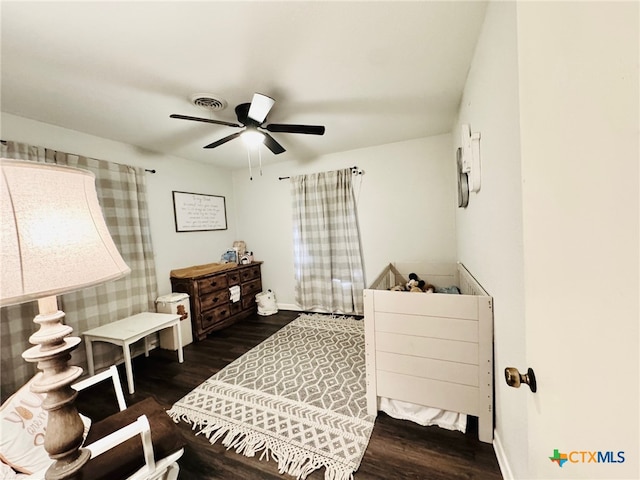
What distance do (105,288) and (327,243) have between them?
255cm

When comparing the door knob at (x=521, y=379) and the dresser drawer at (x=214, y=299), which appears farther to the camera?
the dresser drawer at (x=214, y=299)

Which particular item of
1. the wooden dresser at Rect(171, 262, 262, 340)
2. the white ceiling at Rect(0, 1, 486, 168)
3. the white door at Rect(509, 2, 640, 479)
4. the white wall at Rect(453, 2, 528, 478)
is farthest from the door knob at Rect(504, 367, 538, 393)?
the wooden dresser at Rect(171, 262, 262, 340)

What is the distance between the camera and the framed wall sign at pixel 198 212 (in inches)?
127

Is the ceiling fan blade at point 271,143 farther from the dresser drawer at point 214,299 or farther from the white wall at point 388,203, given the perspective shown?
the dresser drawer at point 214,299

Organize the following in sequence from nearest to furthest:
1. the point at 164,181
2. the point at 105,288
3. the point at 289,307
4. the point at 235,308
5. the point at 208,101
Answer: the point at 208,101, the point at 105,288, the point at 164,181, the point at 235,308, the point at 289,307

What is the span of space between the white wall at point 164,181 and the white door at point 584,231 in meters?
3.29

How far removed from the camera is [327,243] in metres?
3.54

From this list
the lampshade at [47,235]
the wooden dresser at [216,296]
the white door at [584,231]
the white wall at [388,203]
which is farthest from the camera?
the white wall at [388,203]

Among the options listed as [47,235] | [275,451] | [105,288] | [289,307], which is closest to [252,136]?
[47,235]

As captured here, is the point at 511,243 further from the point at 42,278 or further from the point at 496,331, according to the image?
the point at 42,278

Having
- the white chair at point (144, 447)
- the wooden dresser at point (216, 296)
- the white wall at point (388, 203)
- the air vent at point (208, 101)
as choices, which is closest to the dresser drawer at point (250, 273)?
the wooden dresser at point (216, 296)

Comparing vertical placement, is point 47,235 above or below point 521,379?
above

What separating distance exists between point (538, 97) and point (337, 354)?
2444 mm

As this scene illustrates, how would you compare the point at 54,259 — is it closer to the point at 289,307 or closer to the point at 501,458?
the point at 501,458
